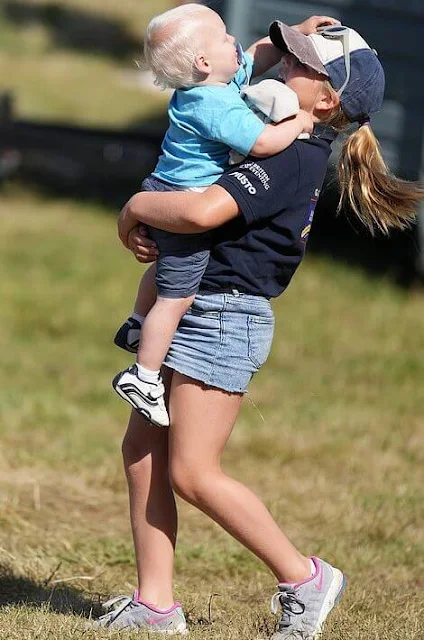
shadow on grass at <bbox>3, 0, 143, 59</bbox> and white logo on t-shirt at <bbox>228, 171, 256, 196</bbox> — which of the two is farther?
shadow on grass at <bbox>3, 0, 143, 59</bbox>

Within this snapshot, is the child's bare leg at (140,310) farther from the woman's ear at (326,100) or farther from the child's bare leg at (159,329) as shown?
the woman's ear at (326,100)

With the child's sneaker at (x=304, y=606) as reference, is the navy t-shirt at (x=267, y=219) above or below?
above

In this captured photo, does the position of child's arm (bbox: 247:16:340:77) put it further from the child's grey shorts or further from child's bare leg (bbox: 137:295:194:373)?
child's bare leg (bbox: 137:295:194:373)

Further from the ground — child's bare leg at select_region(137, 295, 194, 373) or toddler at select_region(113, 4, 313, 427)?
toddler at select_region(113, 4, 313, 427)

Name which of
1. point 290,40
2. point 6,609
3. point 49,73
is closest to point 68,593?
point 6,609

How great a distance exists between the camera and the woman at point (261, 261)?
3.33 metres

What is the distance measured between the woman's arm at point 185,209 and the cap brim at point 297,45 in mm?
443

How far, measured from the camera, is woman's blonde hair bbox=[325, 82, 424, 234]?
11.4 feet

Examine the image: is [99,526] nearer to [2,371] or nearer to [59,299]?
[2,371]

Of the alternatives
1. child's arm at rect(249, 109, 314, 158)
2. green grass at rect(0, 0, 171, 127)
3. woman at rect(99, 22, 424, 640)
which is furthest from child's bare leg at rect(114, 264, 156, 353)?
green grass at rect(0, 0, 171, 127)

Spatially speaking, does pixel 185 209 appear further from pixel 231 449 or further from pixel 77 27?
pixel 77 27

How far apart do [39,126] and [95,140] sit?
2.19 feet

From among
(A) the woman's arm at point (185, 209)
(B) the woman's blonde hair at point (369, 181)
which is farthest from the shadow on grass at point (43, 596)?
(B) the woman's blonde hair at point (369, 181)

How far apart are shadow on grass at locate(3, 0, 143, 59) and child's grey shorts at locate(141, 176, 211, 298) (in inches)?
720
